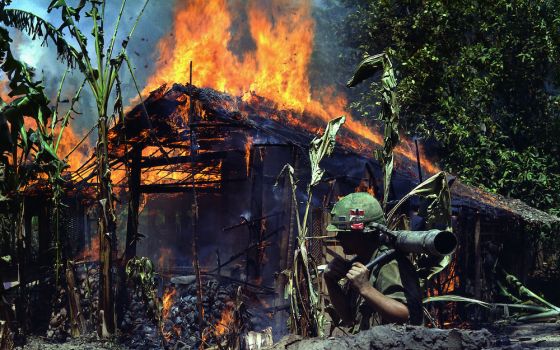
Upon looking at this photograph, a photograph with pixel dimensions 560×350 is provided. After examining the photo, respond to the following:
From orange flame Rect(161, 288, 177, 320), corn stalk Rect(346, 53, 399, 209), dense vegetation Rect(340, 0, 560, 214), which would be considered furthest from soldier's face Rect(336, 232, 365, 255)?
dense vegetation Rect(340, 0, 560, 214)

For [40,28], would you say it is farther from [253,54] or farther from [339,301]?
[253,54]

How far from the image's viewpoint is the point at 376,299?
403 cm

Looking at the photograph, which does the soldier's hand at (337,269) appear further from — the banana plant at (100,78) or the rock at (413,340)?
the banana plant at (100,78)

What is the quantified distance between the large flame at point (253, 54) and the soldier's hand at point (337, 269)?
12600mm

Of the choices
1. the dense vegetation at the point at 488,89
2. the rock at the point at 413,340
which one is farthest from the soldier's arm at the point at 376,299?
the dense vegetation at the point at 488,89

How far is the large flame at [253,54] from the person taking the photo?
19.1 meters

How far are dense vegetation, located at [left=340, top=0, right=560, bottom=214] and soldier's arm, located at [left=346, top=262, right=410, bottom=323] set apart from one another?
35.1ft

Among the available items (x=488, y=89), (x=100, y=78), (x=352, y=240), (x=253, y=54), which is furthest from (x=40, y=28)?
(x=253, y=54)

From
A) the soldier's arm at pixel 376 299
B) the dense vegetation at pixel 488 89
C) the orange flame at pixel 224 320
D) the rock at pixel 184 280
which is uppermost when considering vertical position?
the dense vegetation at pixel 488 89

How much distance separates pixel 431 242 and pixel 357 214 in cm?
78

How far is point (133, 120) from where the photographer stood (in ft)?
40.1

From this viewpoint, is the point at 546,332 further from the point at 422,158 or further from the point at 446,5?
the point at 446,5

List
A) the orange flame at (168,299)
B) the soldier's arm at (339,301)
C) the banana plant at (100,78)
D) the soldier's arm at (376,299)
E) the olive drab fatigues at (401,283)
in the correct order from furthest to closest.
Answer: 1. the orange flame at (168,299)
2. the banana plant at (100,78)
3. the soldier's arm at (339,301)
4. the olive drab fatigues at (401,283)
5. the soldier's arm at (376,299)

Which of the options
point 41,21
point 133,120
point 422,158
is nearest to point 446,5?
point 422,158
